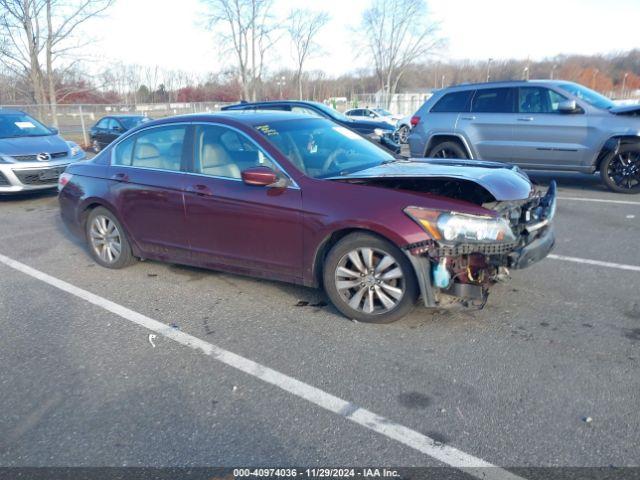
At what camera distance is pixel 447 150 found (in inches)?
384

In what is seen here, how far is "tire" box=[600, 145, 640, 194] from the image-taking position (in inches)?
332

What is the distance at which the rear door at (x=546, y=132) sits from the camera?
28.4 ft

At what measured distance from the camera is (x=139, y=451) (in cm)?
259

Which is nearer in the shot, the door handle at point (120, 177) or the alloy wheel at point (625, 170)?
the door handle at point (120, 177)

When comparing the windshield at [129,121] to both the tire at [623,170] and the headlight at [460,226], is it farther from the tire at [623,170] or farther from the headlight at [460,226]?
the headlight at [460,226]

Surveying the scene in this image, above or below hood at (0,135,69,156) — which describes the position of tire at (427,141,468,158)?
below

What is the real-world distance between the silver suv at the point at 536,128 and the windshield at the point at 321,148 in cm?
488

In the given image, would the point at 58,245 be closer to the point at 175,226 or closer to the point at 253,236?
the point at 175,226

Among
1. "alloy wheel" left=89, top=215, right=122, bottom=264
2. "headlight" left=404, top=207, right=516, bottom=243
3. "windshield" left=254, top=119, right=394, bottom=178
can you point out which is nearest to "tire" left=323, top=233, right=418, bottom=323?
"headlight" left=404, top=207, right=516, bottom=243

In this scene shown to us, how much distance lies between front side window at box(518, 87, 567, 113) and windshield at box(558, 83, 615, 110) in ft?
0.71

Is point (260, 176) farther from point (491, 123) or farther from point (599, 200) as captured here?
point (491, 123)

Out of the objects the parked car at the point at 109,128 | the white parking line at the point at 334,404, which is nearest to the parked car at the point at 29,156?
the white parking line at the point at 334,404

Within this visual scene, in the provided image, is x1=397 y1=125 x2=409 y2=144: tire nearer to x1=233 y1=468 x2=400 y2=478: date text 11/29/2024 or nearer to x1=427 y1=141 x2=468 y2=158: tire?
x1=427 y1=141 x2=468 y2=158: tire

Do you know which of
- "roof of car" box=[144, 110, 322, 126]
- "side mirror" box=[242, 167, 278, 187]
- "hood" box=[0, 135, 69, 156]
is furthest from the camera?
"hood" box=[0, 135, 69, 156]
